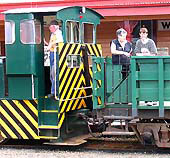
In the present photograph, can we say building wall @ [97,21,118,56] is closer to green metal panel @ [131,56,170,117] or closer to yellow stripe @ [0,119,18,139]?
yellow stripe @ [0,119,18,139]

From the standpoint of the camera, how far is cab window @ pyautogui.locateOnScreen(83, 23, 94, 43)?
422 inches

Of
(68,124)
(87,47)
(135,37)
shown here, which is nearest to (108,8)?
(135,37)

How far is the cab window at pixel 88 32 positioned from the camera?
10711mm

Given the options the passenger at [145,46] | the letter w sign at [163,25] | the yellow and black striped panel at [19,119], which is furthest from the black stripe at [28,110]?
the letter w sign at [163,25]

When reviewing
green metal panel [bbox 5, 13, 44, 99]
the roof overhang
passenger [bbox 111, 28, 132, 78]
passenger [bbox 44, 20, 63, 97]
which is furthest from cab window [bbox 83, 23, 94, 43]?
the roof overhang

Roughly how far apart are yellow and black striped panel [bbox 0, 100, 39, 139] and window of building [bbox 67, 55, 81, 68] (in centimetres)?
104

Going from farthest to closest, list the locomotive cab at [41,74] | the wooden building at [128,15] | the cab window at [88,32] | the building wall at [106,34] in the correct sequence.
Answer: the building wall at [106,34], the wooden building at [128,15], the cab window at [88,32], the locomotive cab at [41,74]

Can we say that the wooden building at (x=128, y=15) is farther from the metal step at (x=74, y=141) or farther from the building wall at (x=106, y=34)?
the metal step at (x=74, y=141)

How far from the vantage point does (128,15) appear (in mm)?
14336

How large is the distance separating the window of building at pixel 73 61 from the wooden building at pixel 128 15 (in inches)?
176

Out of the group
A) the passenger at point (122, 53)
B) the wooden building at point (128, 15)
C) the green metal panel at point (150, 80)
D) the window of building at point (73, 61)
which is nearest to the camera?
the green metal panel at point (150, 80)

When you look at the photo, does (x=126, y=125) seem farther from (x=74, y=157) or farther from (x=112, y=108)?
(x=74, y=157)

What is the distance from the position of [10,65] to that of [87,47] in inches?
68.0

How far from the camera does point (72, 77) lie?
10070 mm
